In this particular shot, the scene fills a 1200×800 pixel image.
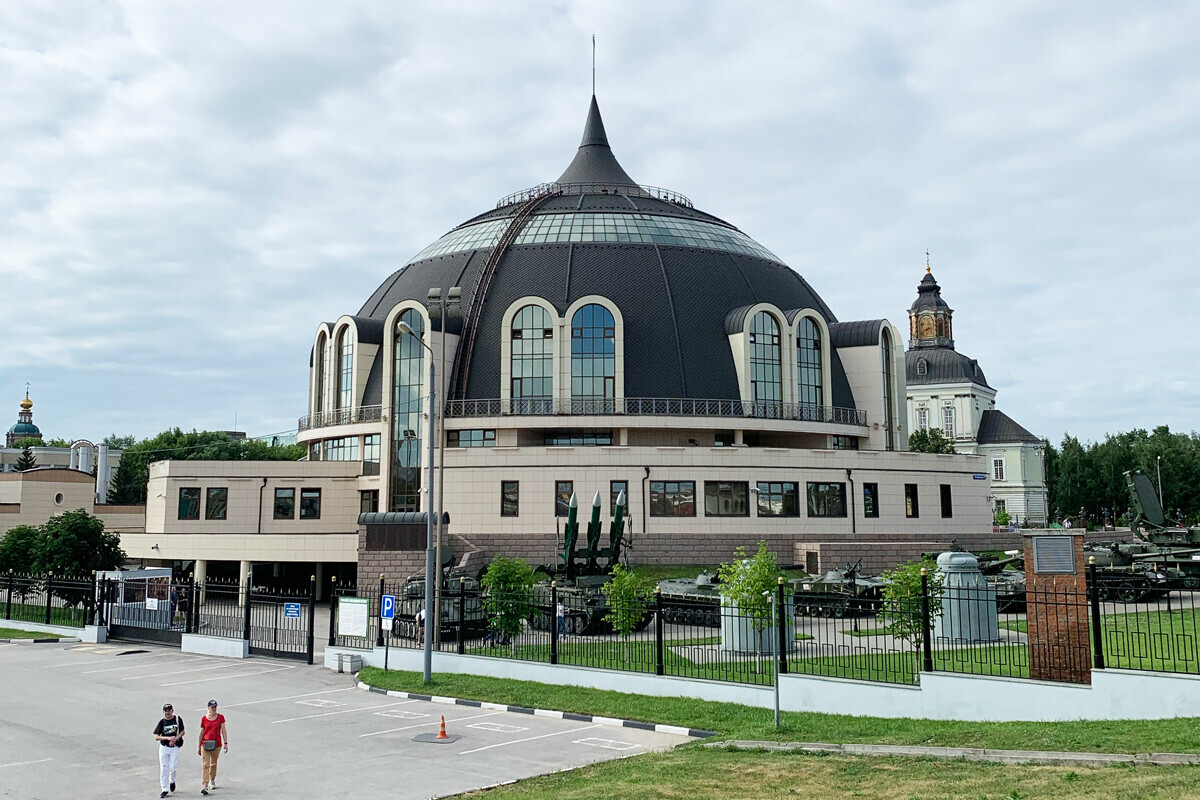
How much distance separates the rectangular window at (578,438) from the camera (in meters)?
49.7

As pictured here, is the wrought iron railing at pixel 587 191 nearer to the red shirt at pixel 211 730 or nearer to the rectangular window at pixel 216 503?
the rectangular window at pixel 216 503

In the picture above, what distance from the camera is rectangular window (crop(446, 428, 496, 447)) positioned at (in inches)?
1959

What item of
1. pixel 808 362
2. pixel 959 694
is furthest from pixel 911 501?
pixel 959 694

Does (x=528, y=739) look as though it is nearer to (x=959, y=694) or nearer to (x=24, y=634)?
(x=959, y=694)

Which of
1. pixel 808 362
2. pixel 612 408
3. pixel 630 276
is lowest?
pixel 612 408

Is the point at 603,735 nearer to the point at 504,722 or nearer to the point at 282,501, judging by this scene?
the point at 504,722

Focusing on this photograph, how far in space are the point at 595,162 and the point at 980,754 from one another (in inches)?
2147

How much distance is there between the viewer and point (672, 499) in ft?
A: 148

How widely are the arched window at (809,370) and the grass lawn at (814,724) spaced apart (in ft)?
107

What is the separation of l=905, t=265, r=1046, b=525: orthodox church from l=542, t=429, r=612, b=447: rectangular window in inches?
2675

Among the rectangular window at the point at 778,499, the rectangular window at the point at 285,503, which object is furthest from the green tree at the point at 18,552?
the rectangular window at the point at 778,499

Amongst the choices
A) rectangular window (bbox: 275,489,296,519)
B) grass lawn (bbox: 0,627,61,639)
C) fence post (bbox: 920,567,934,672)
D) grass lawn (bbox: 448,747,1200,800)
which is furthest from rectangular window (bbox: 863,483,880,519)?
grass lawn (bbox: 448,747,1200,800)

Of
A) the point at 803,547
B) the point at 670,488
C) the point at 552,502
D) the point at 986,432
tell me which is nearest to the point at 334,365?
the point at 552,502

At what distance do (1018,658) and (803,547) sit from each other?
26739 mm
